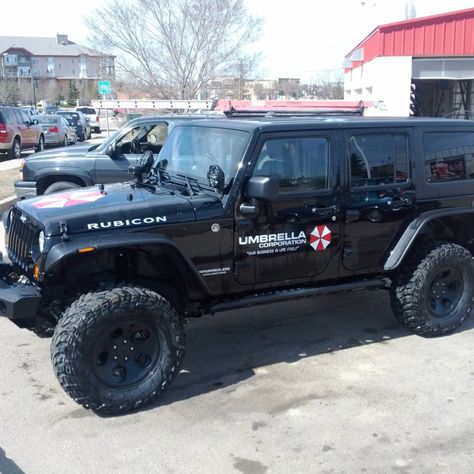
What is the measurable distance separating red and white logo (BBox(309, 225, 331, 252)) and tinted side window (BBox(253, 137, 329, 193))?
302mm

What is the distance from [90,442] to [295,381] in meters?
1.50

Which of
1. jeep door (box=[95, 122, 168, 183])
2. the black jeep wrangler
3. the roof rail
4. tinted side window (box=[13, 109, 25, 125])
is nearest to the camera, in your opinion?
the black jeep wrangler

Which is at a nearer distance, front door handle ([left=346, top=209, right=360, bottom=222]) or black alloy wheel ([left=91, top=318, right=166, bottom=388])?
black alloy wheel ([left=91, top=318, right=166, bottom=388])

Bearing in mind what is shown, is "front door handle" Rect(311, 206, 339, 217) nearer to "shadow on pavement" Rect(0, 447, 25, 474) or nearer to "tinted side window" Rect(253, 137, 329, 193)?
"tinted side window" Rect(253, 137, 329, 193)

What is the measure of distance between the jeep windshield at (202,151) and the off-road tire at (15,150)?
16167 mm

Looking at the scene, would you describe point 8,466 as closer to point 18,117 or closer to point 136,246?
point 136,246

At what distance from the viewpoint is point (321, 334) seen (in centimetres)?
518

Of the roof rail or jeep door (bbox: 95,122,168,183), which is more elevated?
the roof rail

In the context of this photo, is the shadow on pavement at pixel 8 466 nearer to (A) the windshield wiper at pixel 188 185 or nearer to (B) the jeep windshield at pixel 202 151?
(A) the windshield wiper at pixel 188 185

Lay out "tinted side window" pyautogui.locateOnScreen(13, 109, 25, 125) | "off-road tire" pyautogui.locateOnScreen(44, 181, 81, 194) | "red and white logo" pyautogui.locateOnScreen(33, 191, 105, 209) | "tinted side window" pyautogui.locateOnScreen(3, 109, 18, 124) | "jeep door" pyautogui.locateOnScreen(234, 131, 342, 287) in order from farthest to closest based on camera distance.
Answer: "tinted side window" pyautogui.locateOnScreen(13, 109, 25, 125)
"tinted side window" pyautogui.locateOnScreen(3, 109, 18, 124)
"off-road tire" pyautogui.locateOnScreen(44, 181, 81, 194)
"jeep door" pyautogui.locateOnScreen(234, 131, 342, 287)
"red and white logo" pyautogui.locateOnScreen(33, 191, 105, 209)

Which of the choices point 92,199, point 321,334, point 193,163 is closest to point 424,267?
point 321,334

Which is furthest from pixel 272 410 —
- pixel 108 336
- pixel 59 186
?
pixel 59 186

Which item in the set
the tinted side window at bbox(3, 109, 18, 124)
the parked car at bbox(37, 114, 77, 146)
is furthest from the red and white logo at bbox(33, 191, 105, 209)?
the parked car at bbox(37, 114, 77, 146)

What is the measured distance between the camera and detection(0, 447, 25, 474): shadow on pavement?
10.5 feet
